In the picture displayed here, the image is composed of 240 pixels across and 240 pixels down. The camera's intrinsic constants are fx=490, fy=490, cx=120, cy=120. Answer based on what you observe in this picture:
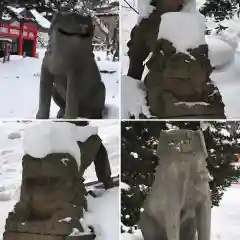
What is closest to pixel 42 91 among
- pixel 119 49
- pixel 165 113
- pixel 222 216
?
pixel 119 49

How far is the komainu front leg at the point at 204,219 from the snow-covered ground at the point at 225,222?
0.18 feet

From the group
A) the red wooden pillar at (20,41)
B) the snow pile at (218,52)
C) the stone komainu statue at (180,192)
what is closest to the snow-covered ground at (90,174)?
the stone komainu statue at (180,192)

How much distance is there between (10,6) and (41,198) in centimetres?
57

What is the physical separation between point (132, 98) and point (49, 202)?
371 millimetres

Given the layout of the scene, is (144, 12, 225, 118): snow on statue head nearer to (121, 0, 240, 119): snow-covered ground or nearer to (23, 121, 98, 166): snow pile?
(121, 0, 240, 119): snow-covered ground

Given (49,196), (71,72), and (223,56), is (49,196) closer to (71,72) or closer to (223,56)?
(71,72)

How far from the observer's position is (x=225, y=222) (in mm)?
1356

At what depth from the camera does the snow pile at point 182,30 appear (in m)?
1.35

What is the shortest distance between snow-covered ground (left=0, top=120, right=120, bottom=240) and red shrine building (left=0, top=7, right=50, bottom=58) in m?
0.22

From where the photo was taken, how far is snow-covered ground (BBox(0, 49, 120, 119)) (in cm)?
140

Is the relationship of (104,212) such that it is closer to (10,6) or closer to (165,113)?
(165,113)

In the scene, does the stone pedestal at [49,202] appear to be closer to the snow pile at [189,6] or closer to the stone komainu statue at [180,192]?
the stone komainu statue at [180,192]

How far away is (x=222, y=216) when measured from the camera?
1.36 meters

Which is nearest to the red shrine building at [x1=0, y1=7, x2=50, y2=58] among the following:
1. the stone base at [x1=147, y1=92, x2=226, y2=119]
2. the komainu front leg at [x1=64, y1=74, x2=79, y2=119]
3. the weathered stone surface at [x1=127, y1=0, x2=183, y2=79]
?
the komainu front leg at [x1=64, y1=74, x2=79, y2=119]
